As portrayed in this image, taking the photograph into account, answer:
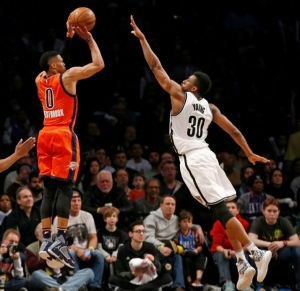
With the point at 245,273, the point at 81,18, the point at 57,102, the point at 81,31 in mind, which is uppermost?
the point at 81,18

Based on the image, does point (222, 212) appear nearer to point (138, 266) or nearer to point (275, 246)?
point (138, 266)

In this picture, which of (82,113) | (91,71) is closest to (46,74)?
(91,71)

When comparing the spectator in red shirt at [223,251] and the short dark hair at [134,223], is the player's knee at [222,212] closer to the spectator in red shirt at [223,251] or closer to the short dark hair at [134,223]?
the spectator in red shirt at [223,251]

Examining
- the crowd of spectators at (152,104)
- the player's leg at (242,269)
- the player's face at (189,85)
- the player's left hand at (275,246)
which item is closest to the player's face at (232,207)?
the player's left hand at (275,246)

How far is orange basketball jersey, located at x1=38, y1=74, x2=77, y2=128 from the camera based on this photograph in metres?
10.4

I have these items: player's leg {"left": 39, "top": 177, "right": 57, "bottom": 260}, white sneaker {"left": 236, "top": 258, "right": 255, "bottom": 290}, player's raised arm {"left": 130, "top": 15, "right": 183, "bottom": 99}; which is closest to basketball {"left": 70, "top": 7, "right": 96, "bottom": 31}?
player's raised arm {"left": 130, "top": 15, "right": 183, "bottom": 99}

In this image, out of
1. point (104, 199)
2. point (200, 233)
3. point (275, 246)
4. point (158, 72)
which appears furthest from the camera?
point (104, 199)

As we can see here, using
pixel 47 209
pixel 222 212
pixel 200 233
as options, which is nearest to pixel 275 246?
pixel 200 233

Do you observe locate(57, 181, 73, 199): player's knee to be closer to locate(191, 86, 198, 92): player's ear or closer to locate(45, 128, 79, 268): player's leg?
locate(45, 128, 79, 268): player's leg

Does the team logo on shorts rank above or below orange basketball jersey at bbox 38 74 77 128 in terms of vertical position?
below

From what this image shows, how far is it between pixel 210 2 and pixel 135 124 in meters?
4.87

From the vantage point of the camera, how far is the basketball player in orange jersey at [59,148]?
10305mm

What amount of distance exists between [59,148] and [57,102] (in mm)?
541

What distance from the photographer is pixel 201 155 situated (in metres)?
10.8
